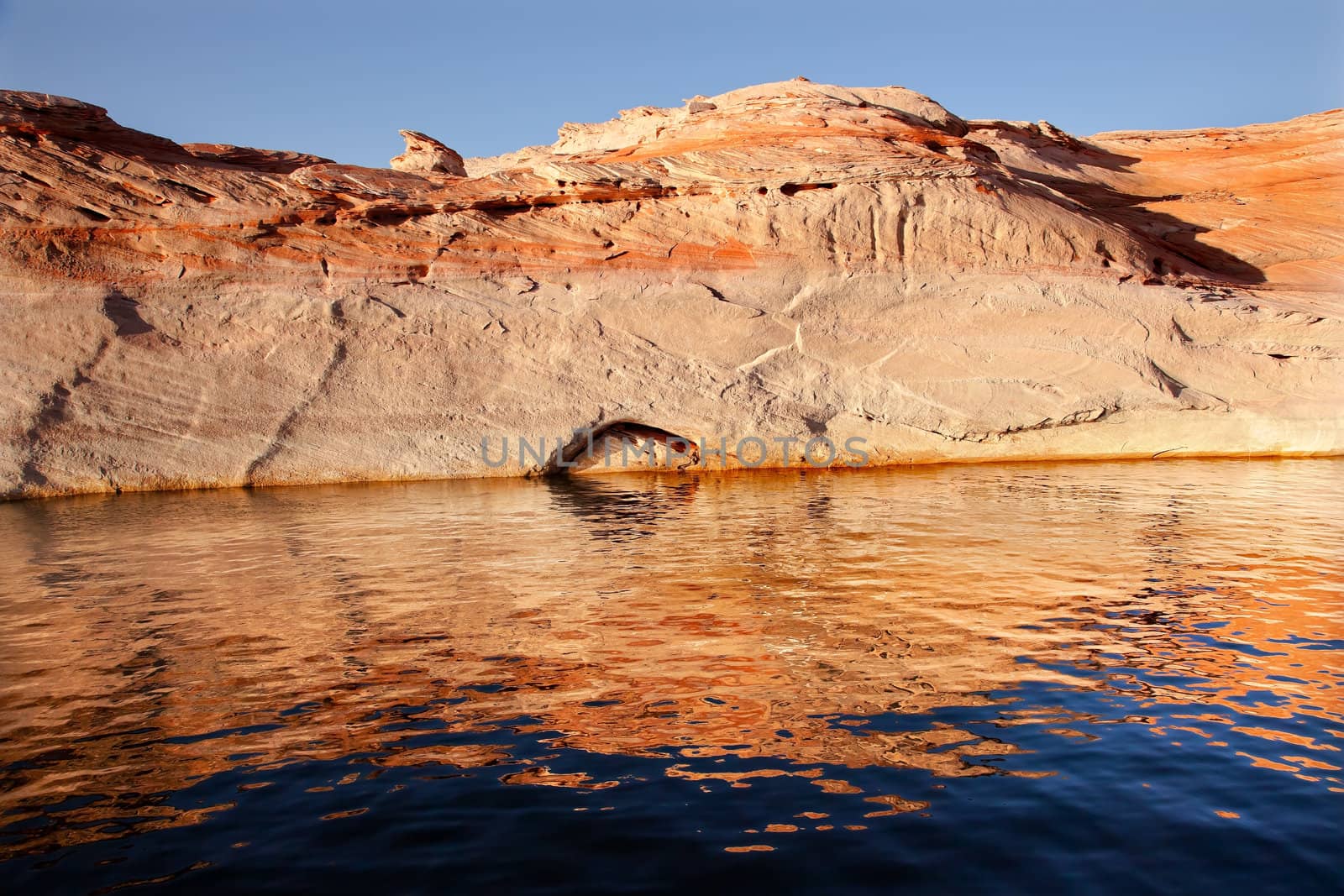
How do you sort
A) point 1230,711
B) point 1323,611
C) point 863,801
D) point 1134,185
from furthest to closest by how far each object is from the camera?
point 1134,185, point 1323,611, point 1230,711, point 863,801

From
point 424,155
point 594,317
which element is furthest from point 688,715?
point 424,155

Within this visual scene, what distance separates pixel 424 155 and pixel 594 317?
5.96 metres

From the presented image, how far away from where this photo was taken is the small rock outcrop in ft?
56.6

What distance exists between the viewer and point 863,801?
303 centimetres

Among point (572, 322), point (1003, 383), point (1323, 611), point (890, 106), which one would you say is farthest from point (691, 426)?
point (1323, 611)

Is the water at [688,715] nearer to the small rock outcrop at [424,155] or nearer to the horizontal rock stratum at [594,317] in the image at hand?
the horizontal rock stratum at [594,317]

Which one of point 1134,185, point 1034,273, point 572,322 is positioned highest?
point 1134,185

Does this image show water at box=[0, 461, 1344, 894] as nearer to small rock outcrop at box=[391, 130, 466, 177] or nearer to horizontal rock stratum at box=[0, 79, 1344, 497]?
→ horizontal rock stratum at box=[0, 79, 1344, 497]

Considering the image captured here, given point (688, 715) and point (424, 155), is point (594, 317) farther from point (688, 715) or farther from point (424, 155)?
point (688, 715)

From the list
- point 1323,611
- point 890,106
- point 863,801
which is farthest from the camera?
point 890,106

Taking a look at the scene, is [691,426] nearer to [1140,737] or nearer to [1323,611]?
[1323,611]

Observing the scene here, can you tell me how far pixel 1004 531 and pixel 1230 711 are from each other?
4.22 meters

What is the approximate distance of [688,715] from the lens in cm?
379

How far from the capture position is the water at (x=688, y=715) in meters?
2.76
